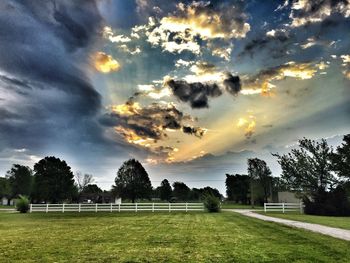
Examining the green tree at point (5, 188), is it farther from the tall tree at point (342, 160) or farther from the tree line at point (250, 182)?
the tall tree at point (342, 160)

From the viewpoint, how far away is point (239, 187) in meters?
96.1

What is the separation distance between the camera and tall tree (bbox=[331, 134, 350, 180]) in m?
37.0

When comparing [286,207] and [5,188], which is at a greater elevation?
[5,188]

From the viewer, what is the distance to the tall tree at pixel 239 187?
88.7 metres

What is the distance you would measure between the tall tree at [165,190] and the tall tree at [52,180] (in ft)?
218

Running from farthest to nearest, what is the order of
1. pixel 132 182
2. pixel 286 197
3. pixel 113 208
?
pixel 132 182, pixel 286 197, pixel 113 208

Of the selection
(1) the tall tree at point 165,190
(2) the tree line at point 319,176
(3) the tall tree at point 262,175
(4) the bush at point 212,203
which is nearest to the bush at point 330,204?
(2) the tree line at point 319,176

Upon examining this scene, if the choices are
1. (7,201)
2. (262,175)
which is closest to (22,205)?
(262,175)

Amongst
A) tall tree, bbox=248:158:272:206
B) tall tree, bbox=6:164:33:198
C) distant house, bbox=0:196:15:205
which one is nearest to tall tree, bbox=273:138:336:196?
tall tree, bbox=248:158:272:206

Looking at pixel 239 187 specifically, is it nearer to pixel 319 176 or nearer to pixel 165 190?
pixel 165 190

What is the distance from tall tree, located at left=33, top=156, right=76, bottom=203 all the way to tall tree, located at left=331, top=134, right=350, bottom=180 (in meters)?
51.7

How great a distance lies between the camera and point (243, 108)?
1186 inches

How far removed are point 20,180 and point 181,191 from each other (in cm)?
7002

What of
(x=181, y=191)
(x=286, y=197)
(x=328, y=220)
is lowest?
(x=328, y=220)
